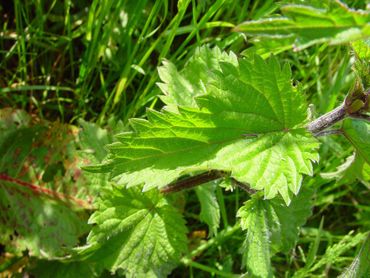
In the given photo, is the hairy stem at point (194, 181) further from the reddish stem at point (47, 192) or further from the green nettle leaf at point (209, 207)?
the reddish stem at point (47, 192)

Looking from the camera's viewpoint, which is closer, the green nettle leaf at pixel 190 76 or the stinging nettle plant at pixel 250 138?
the stinging nettle plant at pixel 250 138

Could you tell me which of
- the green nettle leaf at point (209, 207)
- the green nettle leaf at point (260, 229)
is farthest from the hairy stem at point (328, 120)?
the green nettle leaf at point (209, 207)

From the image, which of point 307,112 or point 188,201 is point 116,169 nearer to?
point 307,112

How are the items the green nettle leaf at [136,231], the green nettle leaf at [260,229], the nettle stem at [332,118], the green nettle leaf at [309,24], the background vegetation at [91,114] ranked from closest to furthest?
1. the green nettle leaf at [309,24]
2. the nettle stem at [332,118]
3. the green nettle leaf at [260,229]
4. the green nettle leaf at [136,231]
5. the background vegetation at [91,114]

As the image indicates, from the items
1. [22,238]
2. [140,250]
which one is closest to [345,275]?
[140,250]

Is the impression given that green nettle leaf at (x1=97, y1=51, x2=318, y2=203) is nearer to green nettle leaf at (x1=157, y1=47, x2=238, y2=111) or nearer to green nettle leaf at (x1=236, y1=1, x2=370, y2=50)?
green nettle leaf at (x1=157, y1=47, x2=238, y2=111)

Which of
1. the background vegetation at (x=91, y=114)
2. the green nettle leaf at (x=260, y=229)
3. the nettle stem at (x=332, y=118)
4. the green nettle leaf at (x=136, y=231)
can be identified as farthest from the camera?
the background vegetation at (x=91, y=114)

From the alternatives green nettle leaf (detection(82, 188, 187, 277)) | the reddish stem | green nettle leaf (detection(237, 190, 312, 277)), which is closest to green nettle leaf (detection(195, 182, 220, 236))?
green nettle leaf (detection(82, 188, 187, 277))
